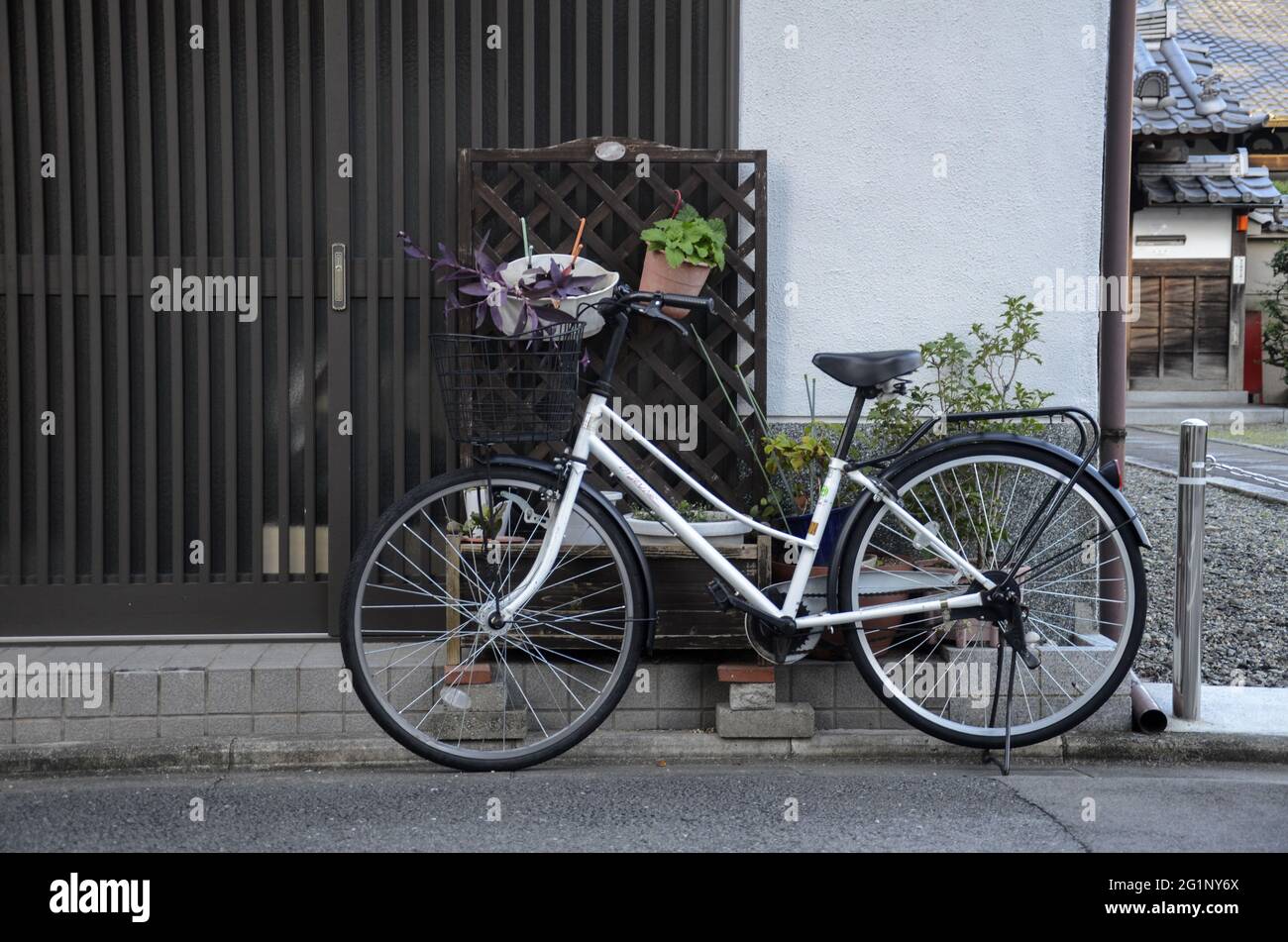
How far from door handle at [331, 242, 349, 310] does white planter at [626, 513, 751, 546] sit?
139 cm

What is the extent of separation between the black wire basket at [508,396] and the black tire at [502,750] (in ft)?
0.55

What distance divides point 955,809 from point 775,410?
1650 mm

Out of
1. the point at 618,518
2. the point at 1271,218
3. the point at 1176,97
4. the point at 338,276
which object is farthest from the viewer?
the point at 1271,218

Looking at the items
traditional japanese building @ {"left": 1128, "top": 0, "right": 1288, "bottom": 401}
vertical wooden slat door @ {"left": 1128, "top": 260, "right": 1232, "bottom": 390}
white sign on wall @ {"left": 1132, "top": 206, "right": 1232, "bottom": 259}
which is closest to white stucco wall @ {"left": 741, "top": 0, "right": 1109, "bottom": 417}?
traditional japanese building @ {"left": 1128, "top": 0, "right": 1288, "bottom": 401}

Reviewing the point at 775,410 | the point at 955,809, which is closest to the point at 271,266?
the point at 775,410

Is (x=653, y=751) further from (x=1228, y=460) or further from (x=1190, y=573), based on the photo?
(x=1228, y=460)

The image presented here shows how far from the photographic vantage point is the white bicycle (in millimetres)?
3838

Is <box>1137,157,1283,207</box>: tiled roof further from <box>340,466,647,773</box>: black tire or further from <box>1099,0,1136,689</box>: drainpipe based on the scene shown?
<box>340,466,647,773</box>: black tire

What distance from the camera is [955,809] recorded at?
3686 millimetres

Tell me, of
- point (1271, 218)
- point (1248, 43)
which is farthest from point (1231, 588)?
point (1248, 43)

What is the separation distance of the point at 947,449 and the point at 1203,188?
18.3m

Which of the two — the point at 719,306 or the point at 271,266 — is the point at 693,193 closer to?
the point at 719,306

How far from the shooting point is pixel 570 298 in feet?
13.7

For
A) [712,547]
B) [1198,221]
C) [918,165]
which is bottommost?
[712,547]
